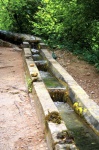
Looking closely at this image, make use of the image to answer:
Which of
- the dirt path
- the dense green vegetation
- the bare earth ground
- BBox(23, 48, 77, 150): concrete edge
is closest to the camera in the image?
BBox(23, 48, 77, 150): concrete edge

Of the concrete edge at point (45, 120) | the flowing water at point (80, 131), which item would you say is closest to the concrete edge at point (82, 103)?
the flowing water at point (80, 131)

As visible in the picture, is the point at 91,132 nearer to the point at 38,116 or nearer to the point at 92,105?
the point at 92,105

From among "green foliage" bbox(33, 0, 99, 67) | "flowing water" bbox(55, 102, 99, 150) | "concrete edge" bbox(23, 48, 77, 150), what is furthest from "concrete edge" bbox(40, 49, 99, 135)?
"green foliage" bbox(33, 0, 99, 67)

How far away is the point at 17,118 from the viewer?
524 cm

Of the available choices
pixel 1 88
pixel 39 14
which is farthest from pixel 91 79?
pixel 39 14

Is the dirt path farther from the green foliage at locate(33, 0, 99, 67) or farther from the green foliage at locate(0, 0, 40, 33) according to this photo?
the green foliage at locate(0, 0, 40, 33)

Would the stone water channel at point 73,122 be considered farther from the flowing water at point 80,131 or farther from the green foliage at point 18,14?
the green foliage at point 18,14

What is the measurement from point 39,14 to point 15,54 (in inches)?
101

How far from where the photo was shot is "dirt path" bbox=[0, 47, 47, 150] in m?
4.34

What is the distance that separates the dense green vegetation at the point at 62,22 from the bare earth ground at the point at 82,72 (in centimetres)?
37

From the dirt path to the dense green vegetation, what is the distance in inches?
122

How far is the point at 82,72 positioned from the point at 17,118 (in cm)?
441

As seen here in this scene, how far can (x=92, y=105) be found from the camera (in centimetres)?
533

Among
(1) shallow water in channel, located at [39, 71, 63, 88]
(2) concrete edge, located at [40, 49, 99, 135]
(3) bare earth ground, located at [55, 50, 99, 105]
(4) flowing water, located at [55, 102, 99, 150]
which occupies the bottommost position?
(3) bare earth ground, located at [55, 50, 99, 105]
